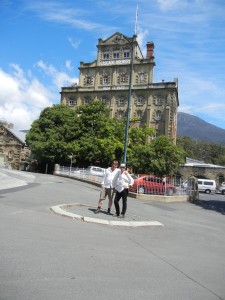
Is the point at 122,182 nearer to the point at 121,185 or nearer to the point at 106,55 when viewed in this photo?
the point at 121,185

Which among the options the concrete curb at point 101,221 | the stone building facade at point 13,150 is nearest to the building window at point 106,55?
the stone building facade at point 13,150

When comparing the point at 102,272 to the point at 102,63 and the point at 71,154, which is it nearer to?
the point at 71,154

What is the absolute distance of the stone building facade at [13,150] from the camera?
215ft

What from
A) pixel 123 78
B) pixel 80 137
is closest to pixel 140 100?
pixel 123 78

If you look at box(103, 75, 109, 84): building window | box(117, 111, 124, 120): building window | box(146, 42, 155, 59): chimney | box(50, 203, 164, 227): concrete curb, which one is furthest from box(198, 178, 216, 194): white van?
box(50, 203, 164, 227): concrete curb

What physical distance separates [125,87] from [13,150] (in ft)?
79.6

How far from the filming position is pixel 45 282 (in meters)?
4.56

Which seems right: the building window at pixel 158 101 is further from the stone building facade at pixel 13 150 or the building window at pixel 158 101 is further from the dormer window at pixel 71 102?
the stone building facade at pixel 13 150

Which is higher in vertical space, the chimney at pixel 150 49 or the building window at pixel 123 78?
the chimney at pixel 150 49

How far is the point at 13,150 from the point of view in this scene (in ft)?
217

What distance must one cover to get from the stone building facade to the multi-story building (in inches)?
463

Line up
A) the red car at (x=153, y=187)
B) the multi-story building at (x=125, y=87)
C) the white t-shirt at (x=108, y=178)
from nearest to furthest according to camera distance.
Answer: the white t-shirt at (x=108, y=178), the red car at (x=153, y=187), the multi-story building at (x=125, y=87)

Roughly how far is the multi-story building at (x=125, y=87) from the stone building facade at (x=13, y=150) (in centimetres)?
1177

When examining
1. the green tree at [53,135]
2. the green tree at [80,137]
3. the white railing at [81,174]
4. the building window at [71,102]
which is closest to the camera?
the white railing at [81,174]
